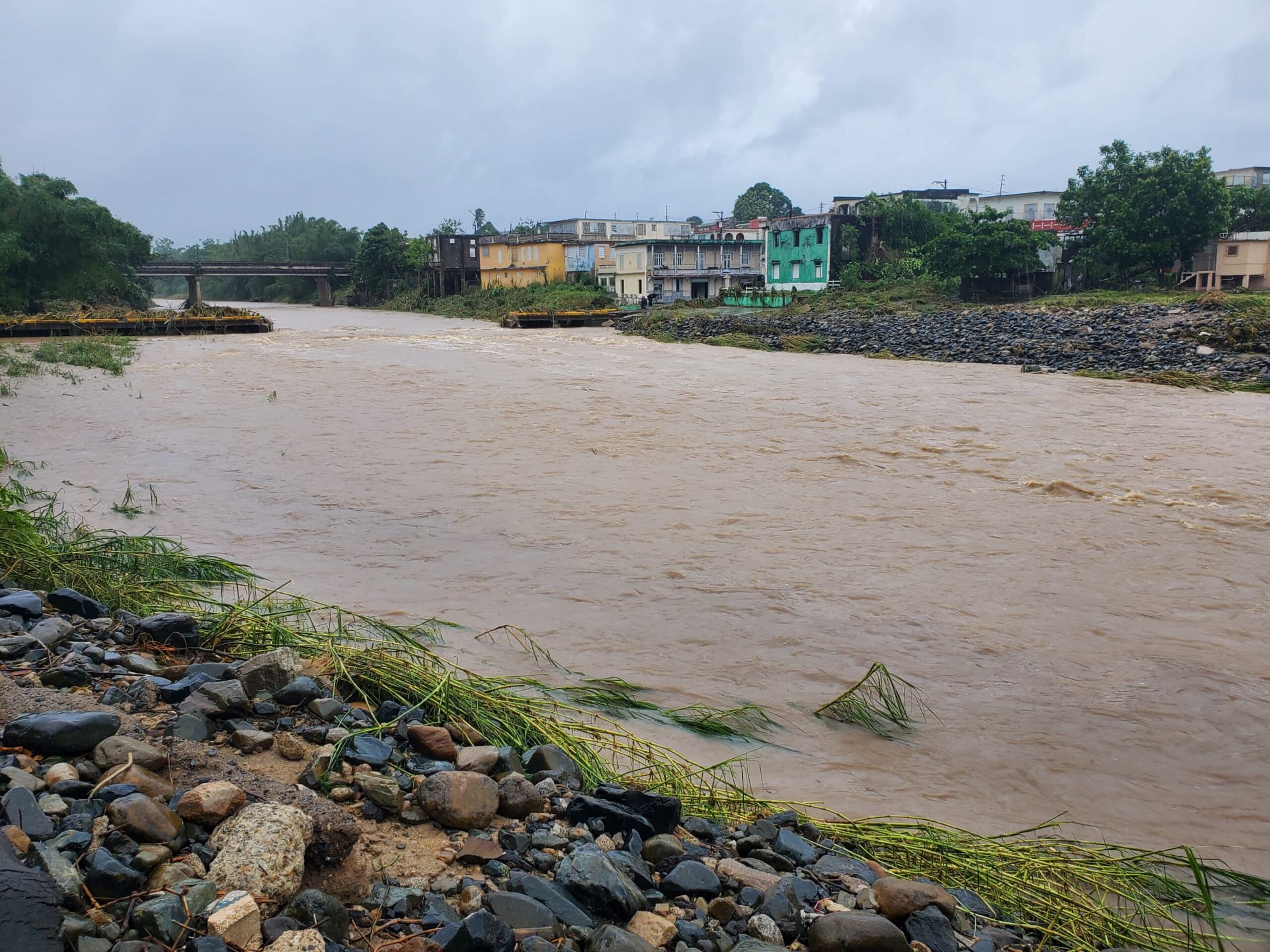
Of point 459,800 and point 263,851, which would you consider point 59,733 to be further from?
point 459,800

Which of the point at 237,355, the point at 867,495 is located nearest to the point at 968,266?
the point at 237,355

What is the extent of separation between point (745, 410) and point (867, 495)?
660 centimetres

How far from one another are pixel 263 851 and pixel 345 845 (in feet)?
0.81

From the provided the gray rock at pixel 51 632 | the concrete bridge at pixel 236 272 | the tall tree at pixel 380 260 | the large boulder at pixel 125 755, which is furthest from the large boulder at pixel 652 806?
the tall tree at pixel 380 260

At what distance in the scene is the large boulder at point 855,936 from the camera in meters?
2.78

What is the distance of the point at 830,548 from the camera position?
879cm

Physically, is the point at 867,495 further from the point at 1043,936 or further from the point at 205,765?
the point at 205,765

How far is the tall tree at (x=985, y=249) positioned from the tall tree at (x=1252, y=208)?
9189mm

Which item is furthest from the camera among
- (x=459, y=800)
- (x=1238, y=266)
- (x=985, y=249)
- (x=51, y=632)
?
(x=985, y=249)

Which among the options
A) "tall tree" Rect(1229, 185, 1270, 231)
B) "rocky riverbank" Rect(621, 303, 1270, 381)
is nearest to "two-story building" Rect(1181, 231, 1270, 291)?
"tall tree" Rect(1229, 185, 1270, 231)

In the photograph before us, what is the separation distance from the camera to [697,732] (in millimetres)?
5117

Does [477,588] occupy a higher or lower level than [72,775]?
lower

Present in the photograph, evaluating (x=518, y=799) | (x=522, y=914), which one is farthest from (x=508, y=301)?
(x=522, y=914)

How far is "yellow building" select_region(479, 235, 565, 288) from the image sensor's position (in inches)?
2151
